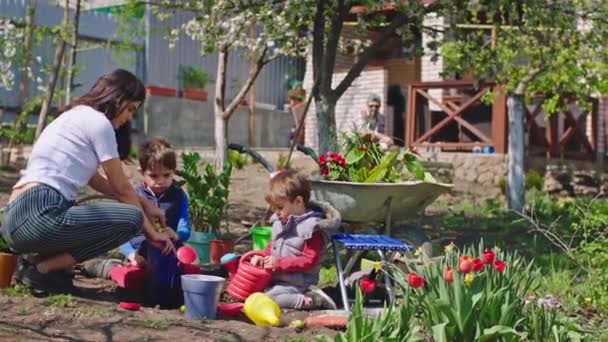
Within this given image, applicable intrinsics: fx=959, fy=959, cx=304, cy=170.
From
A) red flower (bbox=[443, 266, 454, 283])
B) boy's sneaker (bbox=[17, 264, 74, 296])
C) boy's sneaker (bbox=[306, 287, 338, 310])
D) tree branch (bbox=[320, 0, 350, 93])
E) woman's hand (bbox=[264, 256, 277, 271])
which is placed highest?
tree branch (bbox=[320, 0, 350, 93])

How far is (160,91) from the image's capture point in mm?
17422

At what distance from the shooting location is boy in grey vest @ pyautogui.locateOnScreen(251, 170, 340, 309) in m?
5.08

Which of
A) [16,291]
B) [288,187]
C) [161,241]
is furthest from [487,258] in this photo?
[16,291]

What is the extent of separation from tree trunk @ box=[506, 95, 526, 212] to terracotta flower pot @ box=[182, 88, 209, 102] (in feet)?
27.9

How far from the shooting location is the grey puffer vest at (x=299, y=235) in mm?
5098

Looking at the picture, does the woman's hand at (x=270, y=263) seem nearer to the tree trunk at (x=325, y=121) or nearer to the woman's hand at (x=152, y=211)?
the woman's hand at (x=152, y=211)

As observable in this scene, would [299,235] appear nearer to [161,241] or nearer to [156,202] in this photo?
[161,241]

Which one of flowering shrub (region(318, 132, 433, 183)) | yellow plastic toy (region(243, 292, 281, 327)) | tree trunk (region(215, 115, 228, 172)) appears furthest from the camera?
tree trunk (region(215, 115, 228, 172))

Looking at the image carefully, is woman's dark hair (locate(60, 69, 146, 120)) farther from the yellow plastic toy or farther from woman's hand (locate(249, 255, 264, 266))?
the yellow plastic toy

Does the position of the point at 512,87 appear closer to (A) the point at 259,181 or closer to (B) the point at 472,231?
(B) the point at 472,231

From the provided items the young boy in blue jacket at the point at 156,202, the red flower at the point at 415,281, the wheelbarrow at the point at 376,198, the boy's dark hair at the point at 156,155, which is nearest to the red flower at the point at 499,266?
the red flower at the point at 415,281

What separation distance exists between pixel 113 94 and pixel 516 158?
7029mm

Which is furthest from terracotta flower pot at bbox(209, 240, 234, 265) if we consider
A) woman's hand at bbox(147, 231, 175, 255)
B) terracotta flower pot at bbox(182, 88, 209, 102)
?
terracotta flower pot at bbox(182, 88, 209, 102)

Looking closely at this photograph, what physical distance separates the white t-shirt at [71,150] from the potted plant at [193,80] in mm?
13829
